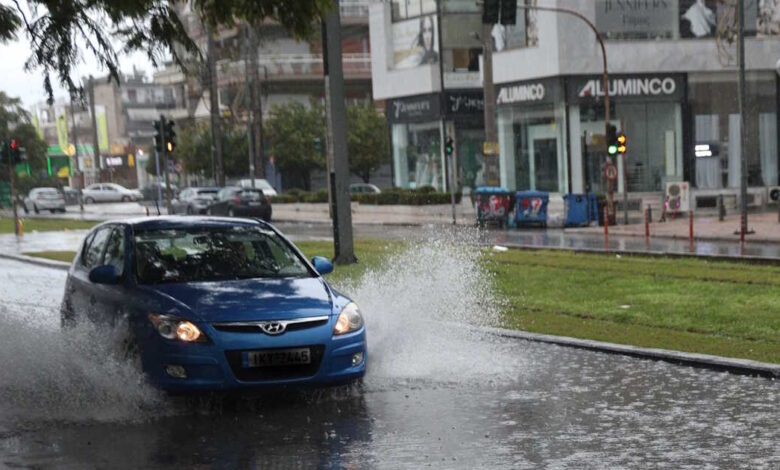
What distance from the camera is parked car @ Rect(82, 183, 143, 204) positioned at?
273 ft

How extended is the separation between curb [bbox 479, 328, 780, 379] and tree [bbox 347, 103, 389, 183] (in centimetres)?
5802

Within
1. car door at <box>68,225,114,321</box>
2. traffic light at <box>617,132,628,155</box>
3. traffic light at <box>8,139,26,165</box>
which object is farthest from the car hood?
traffic light at <box>8,139,26,165</box>

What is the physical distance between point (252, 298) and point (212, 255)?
3.65ft

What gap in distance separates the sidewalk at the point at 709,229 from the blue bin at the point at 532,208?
1994 millimetres

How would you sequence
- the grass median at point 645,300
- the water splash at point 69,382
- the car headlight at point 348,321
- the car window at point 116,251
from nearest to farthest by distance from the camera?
the water splash at point 69,382
the car headlight at point 348,321
the car window at point 116,251
the grass median at point 645,300

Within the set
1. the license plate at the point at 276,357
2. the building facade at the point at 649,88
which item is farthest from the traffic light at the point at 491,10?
the license plate at the point at 276,357

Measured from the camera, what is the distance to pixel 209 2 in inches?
460

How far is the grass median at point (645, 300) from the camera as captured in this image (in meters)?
12.5

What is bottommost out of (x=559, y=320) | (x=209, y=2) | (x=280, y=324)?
(x=559, y=320)

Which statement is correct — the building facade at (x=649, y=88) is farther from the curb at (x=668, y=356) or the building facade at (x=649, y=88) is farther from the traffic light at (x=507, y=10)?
the curb at (x=668, y=356)

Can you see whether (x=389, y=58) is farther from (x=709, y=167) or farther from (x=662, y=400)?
(x=662, y=400)

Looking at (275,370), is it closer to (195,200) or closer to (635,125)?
(635,125)

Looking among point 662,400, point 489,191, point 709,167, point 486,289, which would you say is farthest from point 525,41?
point 662,400

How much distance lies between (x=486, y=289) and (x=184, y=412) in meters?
9.41
